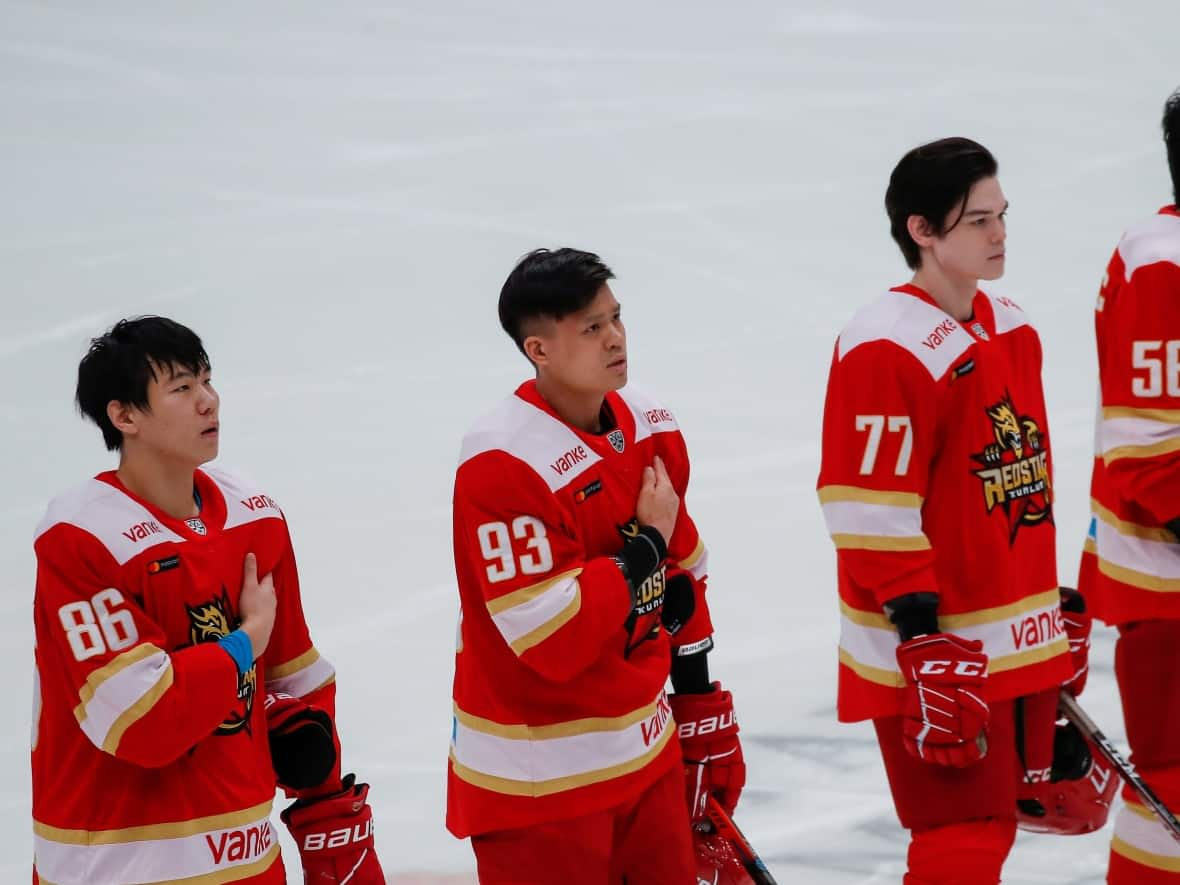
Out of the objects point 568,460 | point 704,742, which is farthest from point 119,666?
point 704,742

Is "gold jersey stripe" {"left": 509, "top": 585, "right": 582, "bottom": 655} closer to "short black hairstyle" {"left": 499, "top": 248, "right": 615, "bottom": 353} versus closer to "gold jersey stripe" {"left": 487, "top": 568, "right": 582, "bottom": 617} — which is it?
"gold jersey stripe" {"left": 487, "top": 568, "right": 582, "bottom": 617}

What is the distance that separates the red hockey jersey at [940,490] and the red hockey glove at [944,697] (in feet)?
0.30


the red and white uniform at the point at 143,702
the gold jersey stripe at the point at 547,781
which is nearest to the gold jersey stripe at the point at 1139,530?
the gold jersey stripe at the point at 547,781

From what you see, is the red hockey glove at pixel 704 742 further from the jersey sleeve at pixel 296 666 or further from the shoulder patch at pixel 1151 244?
the shoulder patch at pixel 1151 244

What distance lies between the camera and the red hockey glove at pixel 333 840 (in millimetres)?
2342

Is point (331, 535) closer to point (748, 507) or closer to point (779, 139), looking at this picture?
point (748, 507)

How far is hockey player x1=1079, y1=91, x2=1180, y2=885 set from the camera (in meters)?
2.74

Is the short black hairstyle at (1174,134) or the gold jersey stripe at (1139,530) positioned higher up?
the short black hairstyle at (1174,134)

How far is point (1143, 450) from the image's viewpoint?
2.76 m

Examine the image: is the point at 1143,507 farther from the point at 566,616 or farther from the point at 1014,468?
the point at 566,616

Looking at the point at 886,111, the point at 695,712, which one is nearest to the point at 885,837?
the point at 695,712

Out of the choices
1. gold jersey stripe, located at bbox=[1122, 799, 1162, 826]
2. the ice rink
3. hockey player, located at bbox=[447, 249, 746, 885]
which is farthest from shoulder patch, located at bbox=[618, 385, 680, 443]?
the ice rink

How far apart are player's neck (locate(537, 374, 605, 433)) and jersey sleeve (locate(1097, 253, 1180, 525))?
878mm

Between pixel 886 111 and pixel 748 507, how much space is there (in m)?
3.01
